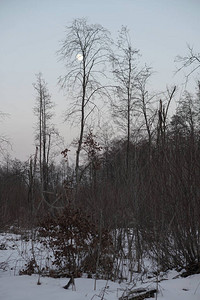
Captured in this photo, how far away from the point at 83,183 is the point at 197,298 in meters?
3.86

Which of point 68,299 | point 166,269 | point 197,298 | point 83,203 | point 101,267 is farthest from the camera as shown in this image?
point 83,203

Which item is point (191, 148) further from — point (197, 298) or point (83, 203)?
point (83, 203)

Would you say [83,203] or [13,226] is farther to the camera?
[13,226]

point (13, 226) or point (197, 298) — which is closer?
point (197, 298)

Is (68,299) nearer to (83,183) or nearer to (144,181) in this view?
(144,181)

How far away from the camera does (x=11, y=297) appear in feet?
11.4

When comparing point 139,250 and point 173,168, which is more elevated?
point 173,168

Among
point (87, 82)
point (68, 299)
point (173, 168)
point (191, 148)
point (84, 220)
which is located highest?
point (87, 82)

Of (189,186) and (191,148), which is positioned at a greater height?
(191,148)

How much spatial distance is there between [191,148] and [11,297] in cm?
306

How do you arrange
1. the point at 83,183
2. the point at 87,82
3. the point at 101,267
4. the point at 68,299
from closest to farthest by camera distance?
the point at 68,299 < the point at 101,267 < the point at 83,183 < the point at 87,82

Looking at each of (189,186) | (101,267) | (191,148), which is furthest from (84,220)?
(191,148)

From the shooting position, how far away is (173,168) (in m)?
4.09

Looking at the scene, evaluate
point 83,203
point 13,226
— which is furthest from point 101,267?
point 13,226
